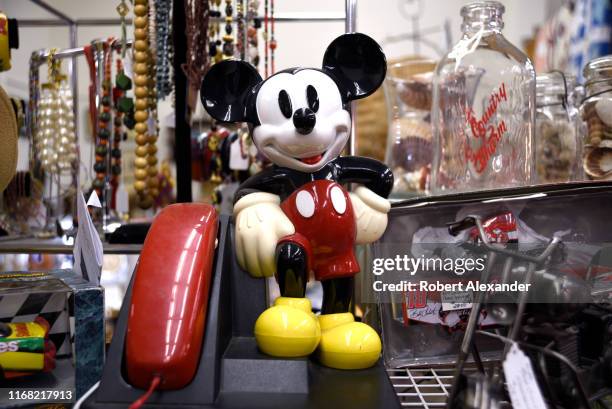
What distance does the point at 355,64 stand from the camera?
55cm

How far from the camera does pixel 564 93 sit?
847mm

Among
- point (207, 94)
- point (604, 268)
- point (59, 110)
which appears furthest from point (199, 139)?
point (604, 268)

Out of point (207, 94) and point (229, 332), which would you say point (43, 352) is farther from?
point (207, 94)

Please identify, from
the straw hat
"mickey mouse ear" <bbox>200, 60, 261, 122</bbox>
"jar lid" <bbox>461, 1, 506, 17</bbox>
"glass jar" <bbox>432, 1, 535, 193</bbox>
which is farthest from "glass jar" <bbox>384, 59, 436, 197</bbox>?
the straw hat

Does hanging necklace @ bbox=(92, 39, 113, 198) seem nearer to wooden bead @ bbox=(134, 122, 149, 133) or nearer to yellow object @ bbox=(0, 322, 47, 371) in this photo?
wooden bead @ bbox=(134, 122, 149, 133)

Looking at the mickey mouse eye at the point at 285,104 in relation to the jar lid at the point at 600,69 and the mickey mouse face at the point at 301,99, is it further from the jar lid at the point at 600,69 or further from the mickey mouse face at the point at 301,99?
the jar lid at the point at 600,69

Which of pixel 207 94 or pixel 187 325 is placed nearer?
pixel 187 325

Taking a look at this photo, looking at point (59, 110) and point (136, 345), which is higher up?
point (59, 110)

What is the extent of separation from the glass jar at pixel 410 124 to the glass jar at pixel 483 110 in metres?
0.15

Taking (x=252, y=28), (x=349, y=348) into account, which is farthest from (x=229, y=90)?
(x=252, y=28)

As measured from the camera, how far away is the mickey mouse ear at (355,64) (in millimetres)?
541

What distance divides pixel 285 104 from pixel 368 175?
13cm

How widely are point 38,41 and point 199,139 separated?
97 centimetres

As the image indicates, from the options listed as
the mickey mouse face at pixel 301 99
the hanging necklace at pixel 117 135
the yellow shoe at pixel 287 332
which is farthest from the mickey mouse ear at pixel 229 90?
the hanging necklace at pixel 117 135
